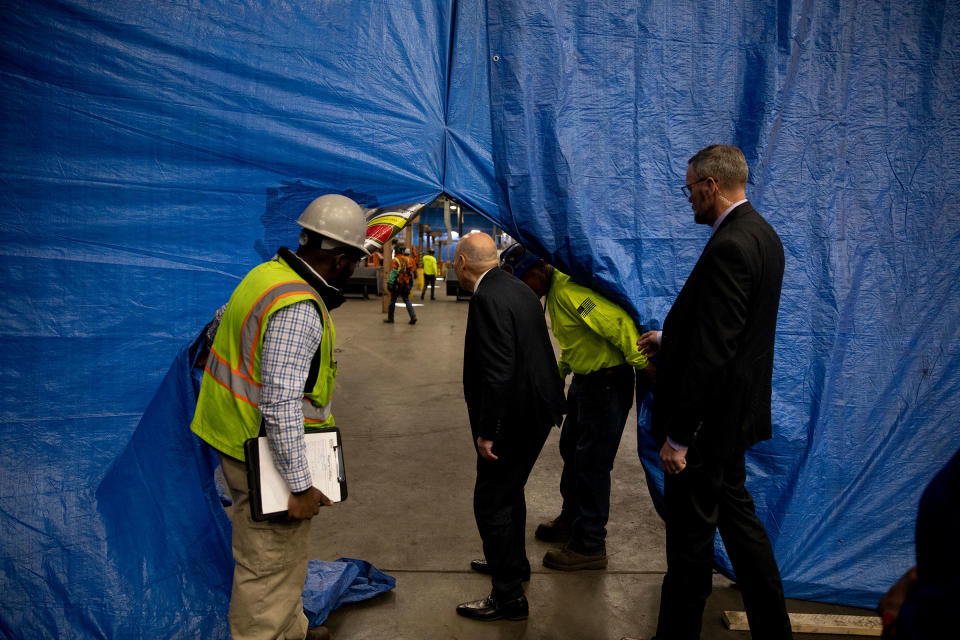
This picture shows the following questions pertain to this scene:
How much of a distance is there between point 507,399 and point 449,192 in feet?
3.13

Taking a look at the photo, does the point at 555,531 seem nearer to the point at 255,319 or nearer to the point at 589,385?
the point at 589,385

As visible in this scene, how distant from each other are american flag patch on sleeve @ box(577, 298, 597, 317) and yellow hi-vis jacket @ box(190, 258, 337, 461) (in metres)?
1.34

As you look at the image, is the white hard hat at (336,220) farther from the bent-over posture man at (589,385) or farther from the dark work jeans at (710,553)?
the dark work jeans at (710,553)

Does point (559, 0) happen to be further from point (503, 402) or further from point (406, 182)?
point (503, 402)

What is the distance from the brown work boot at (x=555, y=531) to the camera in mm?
3701

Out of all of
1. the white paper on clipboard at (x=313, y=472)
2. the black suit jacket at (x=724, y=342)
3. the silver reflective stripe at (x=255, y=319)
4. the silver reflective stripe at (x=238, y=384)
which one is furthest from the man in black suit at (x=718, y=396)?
the silver reflective stripe at (x=238, y=384)

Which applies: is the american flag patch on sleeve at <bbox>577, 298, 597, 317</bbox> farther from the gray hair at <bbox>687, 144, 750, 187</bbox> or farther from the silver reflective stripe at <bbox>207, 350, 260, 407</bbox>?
the silver reflective stripe at <bbox>207, 350, 260, 407</bbox>

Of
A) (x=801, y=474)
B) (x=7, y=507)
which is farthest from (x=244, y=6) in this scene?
(x=801, y=474)

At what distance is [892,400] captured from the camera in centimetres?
294

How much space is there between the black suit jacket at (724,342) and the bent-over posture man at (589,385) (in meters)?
0.65

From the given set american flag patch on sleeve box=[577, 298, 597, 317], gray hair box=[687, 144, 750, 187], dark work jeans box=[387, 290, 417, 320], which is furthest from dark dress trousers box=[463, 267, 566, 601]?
dark work jeans box=[387, 290, 417, 320]

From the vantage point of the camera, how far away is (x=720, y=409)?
6.98ft

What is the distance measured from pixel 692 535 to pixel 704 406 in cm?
54

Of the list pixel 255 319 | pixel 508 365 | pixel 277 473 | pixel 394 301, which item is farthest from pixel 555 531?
pixel 394 301
